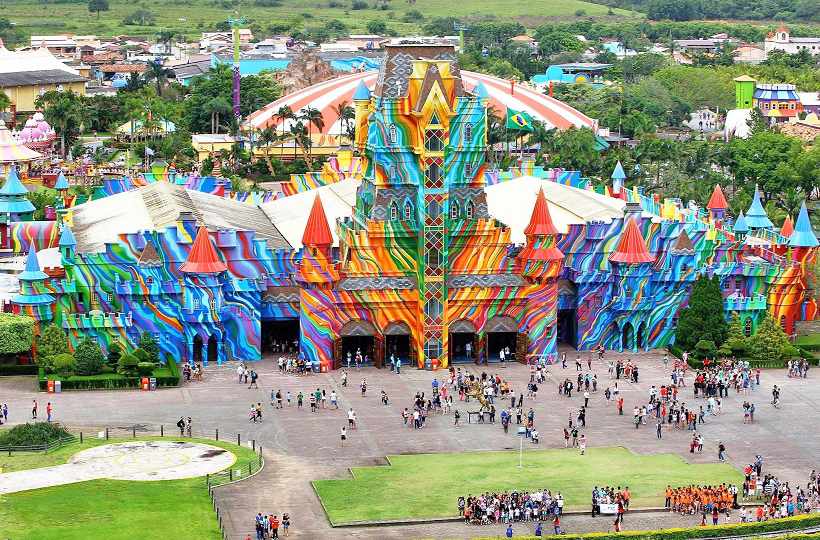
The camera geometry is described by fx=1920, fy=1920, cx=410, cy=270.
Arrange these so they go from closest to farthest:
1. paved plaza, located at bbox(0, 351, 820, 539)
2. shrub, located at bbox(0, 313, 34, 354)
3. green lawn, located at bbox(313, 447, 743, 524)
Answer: paved plaza, located at bbox(0, 351, 820, 539) → green lawn, located at bbox(313, 447, 743, 524) → shrub, located at bbox(0, 313, 34, 354)

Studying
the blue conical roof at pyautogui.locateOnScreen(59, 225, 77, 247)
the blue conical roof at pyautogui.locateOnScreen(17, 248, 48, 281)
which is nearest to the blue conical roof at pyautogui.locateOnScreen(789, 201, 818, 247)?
the blue conical roof at pyautogui.locateOnScreen(59, 225, 77, 247)

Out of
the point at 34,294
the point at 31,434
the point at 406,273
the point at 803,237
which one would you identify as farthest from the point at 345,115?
the point at 31,434

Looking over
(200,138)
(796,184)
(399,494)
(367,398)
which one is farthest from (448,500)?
(200,138)

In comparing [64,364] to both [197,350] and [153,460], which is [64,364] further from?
[153,460]

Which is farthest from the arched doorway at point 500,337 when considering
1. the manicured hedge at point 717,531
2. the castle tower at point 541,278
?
the manicured hedge at point 717,531

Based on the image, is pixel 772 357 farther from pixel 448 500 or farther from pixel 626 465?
pixel 448 500

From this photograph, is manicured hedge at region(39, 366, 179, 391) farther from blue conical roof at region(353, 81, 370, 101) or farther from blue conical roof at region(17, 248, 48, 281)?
blue conical roof at region(353, 81, 370, 101)
